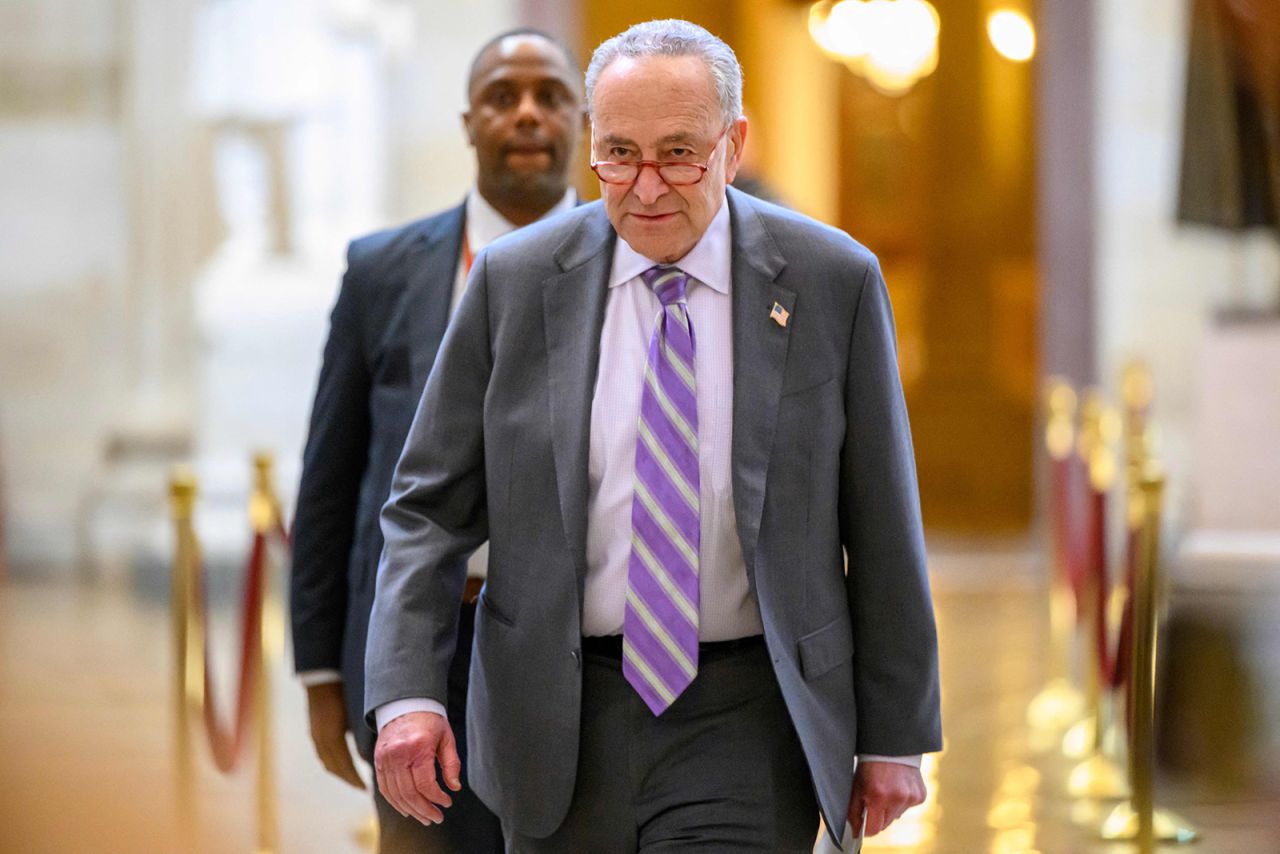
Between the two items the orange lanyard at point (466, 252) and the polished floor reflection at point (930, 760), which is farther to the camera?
the polished floor reflection at point (930, 760)

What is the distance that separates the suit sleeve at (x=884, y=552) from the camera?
2.82m

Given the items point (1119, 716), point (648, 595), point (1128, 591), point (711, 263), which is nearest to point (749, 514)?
point (648, 595)

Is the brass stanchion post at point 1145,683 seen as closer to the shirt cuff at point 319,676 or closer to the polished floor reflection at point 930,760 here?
the polished floor reflection at point 930,760

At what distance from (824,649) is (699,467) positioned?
1.13 ft

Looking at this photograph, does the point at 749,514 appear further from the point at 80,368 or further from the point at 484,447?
the point at 80,368

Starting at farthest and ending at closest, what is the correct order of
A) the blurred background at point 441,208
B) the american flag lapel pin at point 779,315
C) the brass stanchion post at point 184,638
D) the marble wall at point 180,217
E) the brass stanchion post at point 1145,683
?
the marble wall at point 180,217
the blurred background at point 441,208
the brass stanchion post at point 184,638
the brass stanchion post at point 1145,683
the american flag lapel pin at point 779,315

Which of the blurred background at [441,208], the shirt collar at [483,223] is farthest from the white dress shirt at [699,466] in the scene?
the blurred background at [441,208]

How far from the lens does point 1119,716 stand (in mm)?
7414

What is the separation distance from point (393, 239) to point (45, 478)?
27.7 ft

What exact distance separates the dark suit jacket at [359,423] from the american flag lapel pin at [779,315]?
101 cm

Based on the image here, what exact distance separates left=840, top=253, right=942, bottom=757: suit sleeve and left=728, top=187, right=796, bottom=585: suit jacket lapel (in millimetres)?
134

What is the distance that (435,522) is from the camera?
2.92 metres

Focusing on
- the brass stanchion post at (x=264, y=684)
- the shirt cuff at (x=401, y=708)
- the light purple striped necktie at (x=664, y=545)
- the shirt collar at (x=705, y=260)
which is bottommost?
the brass stanchion post at (x=264, y=684)

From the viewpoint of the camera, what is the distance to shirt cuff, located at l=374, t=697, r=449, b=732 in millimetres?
→ 2816
